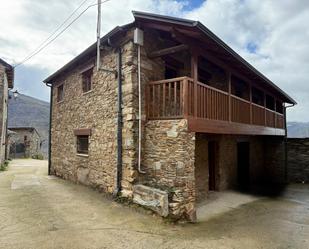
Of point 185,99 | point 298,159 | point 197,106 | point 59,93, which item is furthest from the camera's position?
point 298,159

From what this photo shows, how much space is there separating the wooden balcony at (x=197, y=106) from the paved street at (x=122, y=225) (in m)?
2.45

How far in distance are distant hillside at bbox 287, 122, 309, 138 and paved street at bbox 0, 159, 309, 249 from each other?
5995 cm

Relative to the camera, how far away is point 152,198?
6484 mm

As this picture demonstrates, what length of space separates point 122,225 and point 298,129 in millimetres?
70866

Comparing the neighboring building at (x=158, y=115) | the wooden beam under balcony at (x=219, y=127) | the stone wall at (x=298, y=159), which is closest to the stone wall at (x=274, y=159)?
the stone wall at (x=298, y=159)

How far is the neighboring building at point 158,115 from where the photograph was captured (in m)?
6.47

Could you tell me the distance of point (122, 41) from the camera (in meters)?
7.75

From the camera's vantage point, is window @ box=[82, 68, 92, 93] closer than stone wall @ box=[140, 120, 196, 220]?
No

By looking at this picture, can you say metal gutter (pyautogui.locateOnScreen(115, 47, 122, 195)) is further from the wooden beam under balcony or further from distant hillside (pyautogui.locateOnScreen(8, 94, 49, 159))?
distant hillside (pyautogui.locateOnScreen(8, 94, 49, 159))

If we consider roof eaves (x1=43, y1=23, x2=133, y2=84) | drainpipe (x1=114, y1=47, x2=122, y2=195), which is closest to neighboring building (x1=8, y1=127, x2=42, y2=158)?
roof eaves (x1=43, y1=23, x2=133, y2=84)

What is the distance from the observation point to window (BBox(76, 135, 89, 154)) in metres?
10.1

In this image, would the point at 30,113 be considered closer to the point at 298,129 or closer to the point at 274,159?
the point at 274,159

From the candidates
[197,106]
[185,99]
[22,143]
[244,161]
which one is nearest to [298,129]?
[244,161]

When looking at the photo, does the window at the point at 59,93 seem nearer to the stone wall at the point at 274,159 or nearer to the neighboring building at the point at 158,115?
the neighboring building at the point at 158,115
